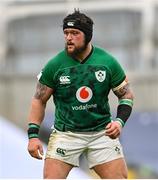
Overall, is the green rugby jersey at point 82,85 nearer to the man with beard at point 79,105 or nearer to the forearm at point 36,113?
the man with beard at point 79,105

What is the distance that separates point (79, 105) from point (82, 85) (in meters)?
0.15

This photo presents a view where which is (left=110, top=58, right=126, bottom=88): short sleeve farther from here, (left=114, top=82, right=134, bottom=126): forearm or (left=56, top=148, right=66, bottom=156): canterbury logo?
(left=56, top=148, right=66, bottom=156): canterbury logo

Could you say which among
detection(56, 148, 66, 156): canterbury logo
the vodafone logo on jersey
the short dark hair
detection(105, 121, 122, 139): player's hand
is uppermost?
the short dark hair

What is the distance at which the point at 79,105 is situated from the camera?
6277 millimetres

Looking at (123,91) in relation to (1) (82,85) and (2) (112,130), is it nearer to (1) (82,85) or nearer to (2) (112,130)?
(1) (82,85)

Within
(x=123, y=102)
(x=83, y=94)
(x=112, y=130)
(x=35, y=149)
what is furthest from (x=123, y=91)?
(x=35, y=149)

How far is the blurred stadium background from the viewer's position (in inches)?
808

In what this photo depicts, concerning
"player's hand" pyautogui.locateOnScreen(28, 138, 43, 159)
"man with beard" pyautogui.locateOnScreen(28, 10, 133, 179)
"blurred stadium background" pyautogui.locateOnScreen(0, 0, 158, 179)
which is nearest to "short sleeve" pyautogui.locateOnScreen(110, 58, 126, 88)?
"man with beard" pyautogui.locateOnScreen(28, 10, 133, 179)

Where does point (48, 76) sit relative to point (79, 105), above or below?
above

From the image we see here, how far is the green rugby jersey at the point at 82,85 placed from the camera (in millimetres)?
6254

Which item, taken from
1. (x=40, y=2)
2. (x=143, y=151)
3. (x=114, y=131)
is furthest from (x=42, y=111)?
(x=40, y=2)

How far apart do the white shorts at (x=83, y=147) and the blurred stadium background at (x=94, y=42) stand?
1264 cm

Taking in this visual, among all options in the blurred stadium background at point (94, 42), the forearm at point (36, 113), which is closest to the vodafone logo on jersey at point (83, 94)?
the forearm at point (36, 113)

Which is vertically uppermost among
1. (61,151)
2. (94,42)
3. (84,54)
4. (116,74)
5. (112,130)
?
(84,54)
